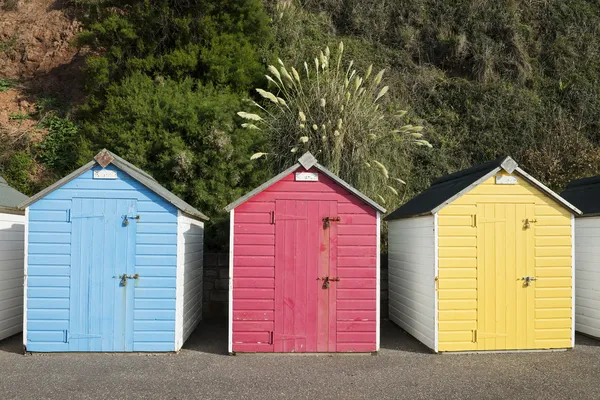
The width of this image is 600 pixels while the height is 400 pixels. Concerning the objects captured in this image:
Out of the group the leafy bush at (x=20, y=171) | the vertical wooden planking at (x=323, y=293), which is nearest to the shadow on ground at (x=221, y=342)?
the vertical wooden planking at (x=323, y=293)

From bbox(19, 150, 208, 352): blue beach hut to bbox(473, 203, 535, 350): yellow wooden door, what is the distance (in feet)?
14.2

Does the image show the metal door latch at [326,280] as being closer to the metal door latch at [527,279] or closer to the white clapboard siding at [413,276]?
the white clapboard siding at [413,276]

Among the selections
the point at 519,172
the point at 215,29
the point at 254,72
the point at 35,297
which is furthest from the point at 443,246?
the point at 215,29

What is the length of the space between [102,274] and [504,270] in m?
5.69

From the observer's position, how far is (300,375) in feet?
21.9

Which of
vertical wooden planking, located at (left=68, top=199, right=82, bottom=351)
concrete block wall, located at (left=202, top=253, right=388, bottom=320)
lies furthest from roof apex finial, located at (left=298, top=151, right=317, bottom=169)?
concrete block wall, located at (left=202, top=253, right=388, bottom=320)

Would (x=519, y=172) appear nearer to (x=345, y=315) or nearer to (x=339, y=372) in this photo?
(x=345, y=315)

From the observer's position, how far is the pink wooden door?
7691 millimetres

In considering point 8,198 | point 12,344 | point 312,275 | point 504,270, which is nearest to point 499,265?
point 504,270

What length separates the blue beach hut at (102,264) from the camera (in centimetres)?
748

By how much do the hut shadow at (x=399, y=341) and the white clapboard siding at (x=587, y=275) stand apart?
9.54 ft

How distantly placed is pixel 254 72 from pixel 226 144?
3.43m

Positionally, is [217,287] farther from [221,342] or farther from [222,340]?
[221,342]

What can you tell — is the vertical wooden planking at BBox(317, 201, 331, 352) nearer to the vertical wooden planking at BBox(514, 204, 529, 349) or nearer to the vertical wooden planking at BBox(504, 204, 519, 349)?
the vertical wooden planking at BBox(504, 204, 519, 349)
